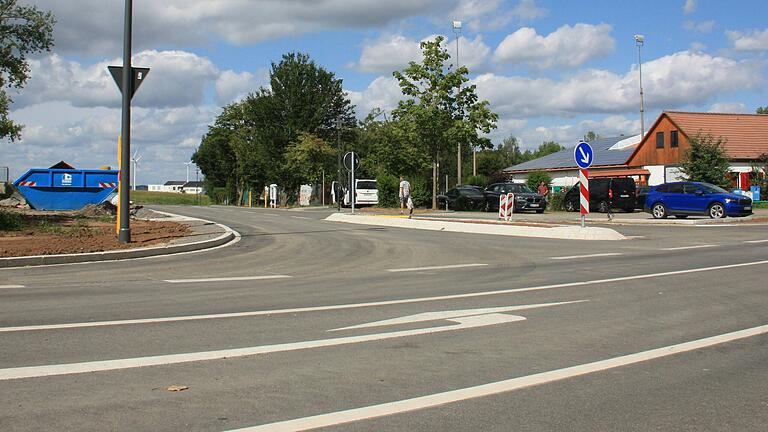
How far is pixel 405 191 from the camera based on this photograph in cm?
3097

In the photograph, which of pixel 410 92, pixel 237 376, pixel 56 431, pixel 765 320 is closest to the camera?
pixel 56 431

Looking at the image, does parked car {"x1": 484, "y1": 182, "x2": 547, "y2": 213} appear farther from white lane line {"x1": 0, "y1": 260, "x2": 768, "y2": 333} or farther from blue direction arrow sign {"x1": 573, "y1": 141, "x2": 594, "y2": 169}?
white lane line {"x1": 0, "y1": 260, "x2": 768, "y2": 333}

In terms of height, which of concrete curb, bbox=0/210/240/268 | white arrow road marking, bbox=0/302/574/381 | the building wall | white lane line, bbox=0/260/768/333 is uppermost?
the building wall

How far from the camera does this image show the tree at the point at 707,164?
42156mm

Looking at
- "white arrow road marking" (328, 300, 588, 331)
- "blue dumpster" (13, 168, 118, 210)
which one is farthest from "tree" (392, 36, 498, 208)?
"white arrow road marking" (328, 300, 588, 331)

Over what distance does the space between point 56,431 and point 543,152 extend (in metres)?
148

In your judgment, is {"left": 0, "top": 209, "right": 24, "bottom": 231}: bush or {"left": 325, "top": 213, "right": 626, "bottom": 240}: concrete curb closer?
{"left": 0, "top": 209, "right": 24, "bottom": 231}: bush

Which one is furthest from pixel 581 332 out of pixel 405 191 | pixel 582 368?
pixel 405 191

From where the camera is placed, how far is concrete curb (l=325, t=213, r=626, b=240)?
20.8 metres

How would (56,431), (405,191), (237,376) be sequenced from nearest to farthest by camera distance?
(56,431), (237,376), (405,191)

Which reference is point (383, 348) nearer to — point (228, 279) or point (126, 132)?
point (228, 279)

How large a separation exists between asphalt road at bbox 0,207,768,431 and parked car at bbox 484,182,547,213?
24954 mm

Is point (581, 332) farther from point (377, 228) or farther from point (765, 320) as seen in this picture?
point (377, 228)

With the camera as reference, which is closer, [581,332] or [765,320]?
[581,332]
